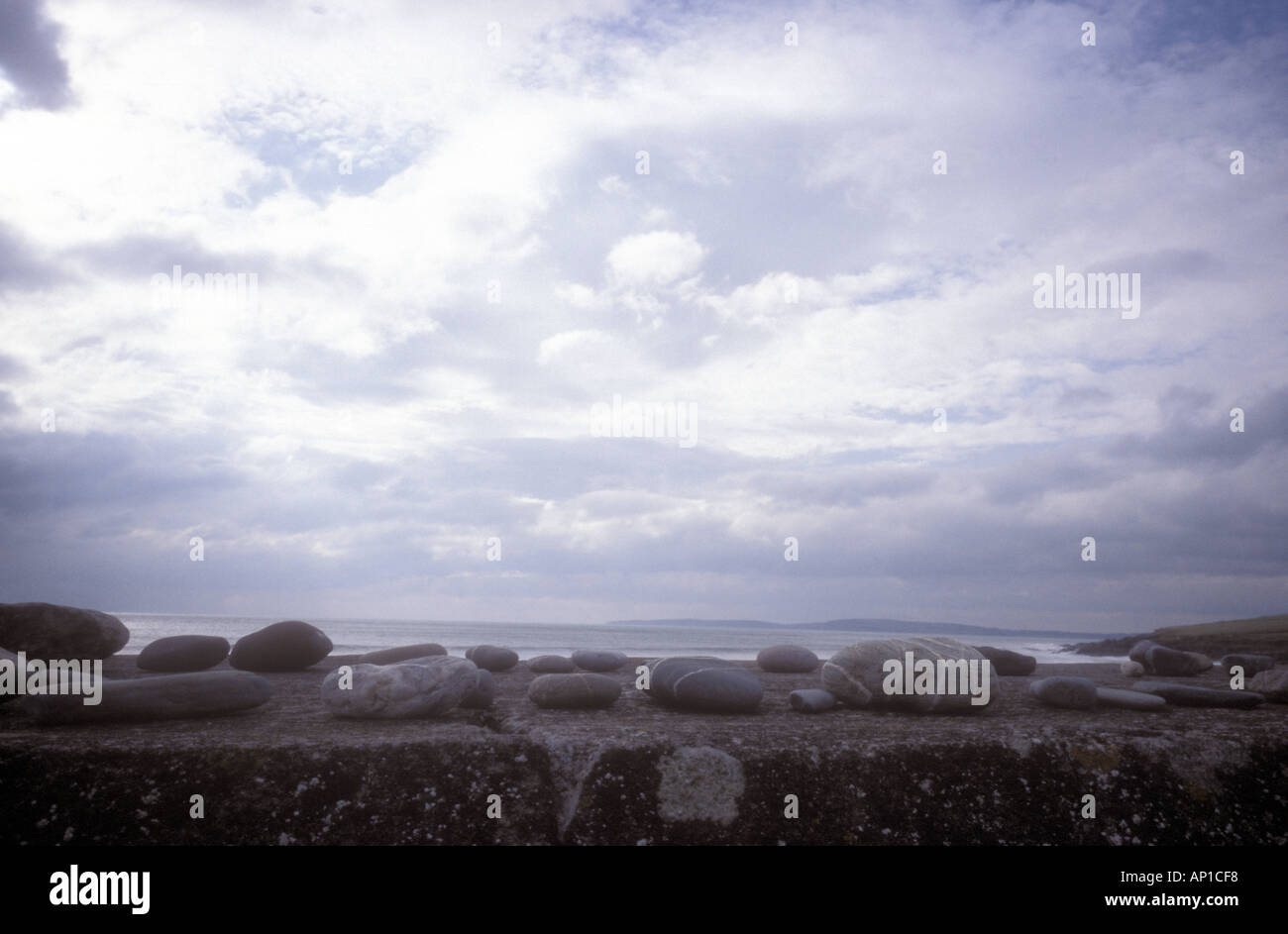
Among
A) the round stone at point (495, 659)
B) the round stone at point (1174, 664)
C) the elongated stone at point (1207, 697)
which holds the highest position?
the elongated stone at point (1207, 697)

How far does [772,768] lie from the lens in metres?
4.33

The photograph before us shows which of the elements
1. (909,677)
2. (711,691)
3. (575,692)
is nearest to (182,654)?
(575,692)

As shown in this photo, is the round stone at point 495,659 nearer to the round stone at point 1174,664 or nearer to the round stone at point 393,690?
the round stone at point 393,690

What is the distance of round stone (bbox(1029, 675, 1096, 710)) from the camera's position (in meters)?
6.44

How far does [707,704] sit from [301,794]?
317 cm

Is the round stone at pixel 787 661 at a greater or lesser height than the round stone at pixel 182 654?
lesser

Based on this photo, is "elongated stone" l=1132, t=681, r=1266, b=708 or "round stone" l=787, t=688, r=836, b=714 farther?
"elongated stone" l=1132, t=681, r=1266, b=708

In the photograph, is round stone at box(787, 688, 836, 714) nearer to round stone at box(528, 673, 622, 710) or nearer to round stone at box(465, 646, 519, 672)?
round stone at box(528, 673, 622, 710)

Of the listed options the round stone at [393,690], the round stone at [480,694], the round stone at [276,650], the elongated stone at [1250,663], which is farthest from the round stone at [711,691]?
the elongated stone at [1250,663]

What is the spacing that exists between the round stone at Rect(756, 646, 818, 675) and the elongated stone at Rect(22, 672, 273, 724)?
6989mm

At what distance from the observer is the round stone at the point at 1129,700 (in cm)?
629

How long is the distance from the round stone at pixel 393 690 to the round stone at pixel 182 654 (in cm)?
376

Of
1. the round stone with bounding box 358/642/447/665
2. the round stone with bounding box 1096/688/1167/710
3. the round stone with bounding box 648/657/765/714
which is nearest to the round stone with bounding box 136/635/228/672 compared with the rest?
the round stone with bounding box 358/642/447/665
